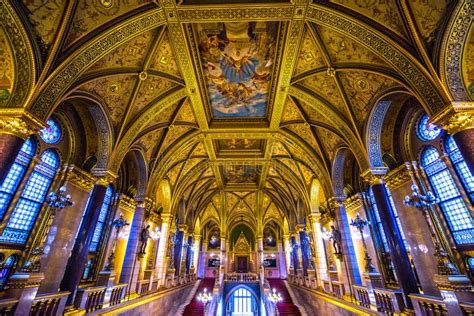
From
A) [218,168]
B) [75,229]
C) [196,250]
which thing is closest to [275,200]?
[218,168]

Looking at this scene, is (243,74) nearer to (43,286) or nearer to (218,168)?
(218,168)

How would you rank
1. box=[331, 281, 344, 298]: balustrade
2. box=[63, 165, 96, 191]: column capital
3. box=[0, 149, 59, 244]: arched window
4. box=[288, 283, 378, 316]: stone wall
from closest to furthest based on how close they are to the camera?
box=[0, 149, 59, 244]: arched window, box=[288, 283, 378, 316]: stone wall, box=[63, 165, 96, 191]: column capital, box=[331, 281, 344, 298]: balustrade

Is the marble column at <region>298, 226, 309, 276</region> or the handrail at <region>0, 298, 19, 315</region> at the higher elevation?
the marble column at <region>298, 226, 309, 276</region>

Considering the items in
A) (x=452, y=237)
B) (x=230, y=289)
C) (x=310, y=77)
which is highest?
(x=310, y=77)

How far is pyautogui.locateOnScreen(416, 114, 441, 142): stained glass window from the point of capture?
8966 millimetres

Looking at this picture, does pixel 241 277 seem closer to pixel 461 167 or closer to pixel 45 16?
pixel 461 167

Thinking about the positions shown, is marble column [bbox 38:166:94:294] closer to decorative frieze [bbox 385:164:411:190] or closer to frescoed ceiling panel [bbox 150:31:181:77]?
frescoed ceiling panel [bbox 150:31:181:77]

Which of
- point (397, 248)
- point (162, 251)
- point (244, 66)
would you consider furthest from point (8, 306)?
point (397, 248)

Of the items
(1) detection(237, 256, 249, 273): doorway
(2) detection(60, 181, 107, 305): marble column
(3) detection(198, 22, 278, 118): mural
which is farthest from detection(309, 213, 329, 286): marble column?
(1) detection(237, 256, 249, 273): doorway

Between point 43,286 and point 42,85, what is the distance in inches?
305

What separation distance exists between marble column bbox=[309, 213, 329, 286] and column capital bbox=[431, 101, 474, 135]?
38.0 feet

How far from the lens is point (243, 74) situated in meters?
10.4

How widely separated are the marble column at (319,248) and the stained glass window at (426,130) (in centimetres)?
894

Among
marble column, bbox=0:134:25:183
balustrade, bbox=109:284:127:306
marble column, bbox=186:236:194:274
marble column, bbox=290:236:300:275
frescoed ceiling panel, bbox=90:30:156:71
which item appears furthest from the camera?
marble column, bbox=186:236:194:274
